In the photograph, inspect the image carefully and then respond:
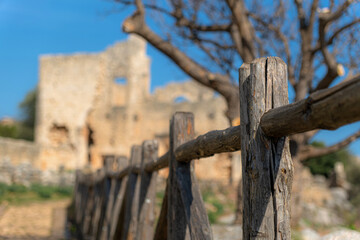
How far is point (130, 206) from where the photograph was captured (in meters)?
3.85

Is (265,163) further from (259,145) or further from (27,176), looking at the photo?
(27,176)

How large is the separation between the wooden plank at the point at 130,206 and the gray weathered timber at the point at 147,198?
20 centimetres

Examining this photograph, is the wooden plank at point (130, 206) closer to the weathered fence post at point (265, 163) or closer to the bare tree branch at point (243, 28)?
the weathered fence post at point (265, 163)

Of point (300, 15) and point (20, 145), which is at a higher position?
point (300, 15)

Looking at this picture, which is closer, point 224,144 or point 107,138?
point 224,144

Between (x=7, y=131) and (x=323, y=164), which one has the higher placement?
(x=7, y=131)

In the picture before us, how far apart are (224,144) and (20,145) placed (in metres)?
18.1

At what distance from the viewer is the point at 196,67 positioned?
6773mm

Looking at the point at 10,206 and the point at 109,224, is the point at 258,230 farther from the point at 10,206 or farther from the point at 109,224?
the point at 10,206

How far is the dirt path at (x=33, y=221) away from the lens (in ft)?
21.1

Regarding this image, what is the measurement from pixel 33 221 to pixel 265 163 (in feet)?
23.7

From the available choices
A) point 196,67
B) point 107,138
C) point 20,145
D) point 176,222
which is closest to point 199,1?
point 196,67

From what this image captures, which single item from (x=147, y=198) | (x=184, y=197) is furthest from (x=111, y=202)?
(x=184, y=197)

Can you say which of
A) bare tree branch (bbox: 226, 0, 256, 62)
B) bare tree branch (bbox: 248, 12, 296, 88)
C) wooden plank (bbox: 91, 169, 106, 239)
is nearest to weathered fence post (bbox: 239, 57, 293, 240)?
wooden plank (bbox: 91, 169, 106, 239)
